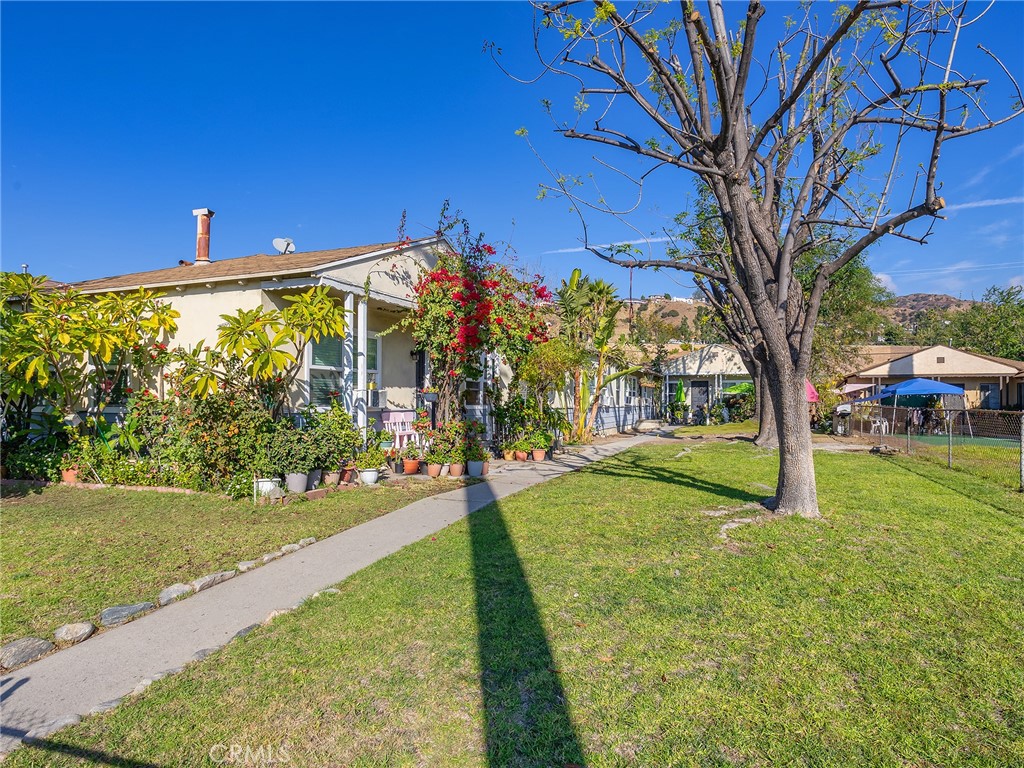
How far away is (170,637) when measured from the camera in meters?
3.94

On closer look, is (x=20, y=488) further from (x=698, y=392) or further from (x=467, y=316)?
(x=698, y=392)

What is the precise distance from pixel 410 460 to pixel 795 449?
668 cm

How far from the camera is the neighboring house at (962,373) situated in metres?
32.0

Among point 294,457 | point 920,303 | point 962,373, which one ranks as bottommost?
point 294,457

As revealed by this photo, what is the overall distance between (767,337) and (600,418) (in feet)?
53.2

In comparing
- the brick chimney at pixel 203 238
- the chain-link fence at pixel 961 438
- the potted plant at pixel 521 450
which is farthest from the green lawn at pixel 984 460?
the brick chimney at pixel 203 238

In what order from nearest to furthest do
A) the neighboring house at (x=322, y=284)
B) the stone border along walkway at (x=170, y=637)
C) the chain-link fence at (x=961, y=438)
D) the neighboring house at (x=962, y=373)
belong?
the stone border along walkway at (x=170, y=637) < the neighboring house at (x=322, y=284) < the chain-link fence at (x=961, y=438) < the neighboring house at (x=962, y=373)

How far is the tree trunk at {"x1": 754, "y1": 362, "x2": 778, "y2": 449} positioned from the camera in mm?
18391

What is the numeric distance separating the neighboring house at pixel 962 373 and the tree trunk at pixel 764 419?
→ 13519mm

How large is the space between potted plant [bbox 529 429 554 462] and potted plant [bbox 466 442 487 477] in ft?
9.87

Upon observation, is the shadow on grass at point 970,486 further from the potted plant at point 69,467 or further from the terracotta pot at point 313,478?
the potted plant at point 69,467

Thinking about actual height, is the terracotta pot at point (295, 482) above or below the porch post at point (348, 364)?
below

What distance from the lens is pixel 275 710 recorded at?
299 cm

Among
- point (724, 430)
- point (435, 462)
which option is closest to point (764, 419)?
point (724, 430)
